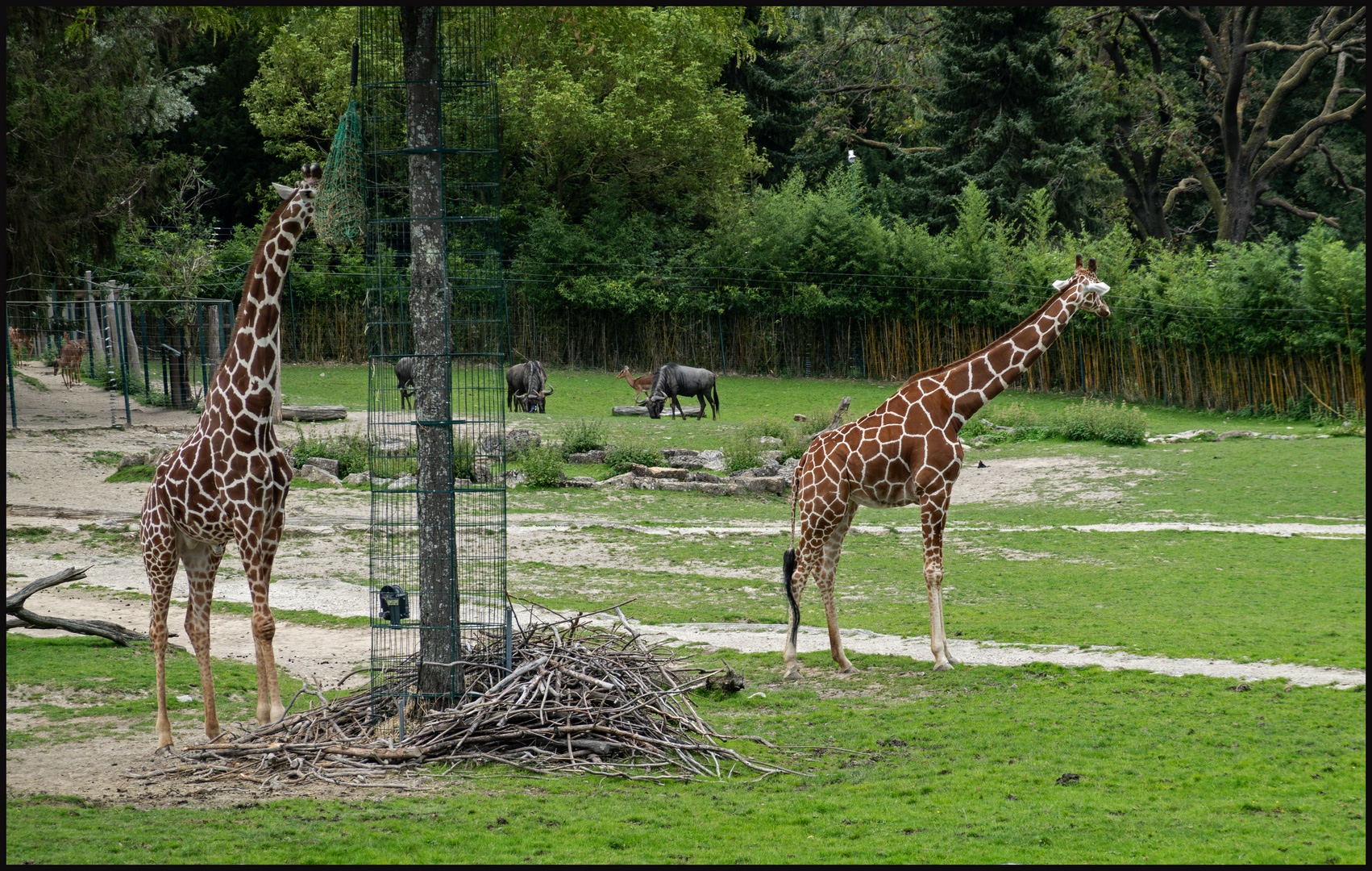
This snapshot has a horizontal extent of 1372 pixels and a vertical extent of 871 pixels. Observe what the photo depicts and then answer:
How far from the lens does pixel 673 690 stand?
770cm

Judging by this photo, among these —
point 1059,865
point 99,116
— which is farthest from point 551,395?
point 1059,865

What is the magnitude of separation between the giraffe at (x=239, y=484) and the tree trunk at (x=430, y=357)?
737 mm

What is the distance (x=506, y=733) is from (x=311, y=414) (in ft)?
68.0

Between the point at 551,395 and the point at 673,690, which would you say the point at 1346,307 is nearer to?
the point at 551,395

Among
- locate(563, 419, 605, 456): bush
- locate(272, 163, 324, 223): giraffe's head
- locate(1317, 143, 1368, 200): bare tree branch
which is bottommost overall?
locate(563, 419, 605, 456): bush

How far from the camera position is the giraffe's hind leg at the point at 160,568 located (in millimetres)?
7594

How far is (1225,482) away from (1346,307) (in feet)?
34.0

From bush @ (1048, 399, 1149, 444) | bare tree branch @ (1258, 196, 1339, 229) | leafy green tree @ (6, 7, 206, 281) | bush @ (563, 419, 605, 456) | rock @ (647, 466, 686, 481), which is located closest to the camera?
leafy green tree @ (6, 7, 206, 281)

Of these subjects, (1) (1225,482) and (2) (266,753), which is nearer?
(2) (266,753)

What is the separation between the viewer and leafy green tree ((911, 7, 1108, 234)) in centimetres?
3891

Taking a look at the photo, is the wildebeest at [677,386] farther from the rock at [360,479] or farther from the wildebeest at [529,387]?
the rock at [360,479]

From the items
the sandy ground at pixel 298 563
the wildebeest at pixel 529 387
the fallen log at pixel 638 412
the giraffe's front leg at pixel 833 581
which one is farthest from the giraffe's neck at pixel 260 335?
the fallen log at pixel 638 412

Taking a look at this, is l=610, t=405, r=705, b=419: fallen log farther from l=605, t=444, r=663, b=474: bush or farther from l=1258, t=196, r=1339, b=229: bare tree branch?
l=1258, t=196, r=1339, b=229: bare tree branch

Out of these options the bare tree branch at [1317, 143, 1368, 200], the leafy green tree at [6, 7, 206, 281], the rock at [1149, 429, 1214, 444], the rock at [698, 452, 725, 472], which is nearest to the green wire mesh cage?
the leafy green tree at [6, 7, 206, 281]
